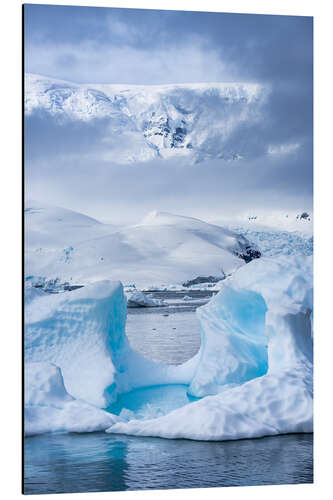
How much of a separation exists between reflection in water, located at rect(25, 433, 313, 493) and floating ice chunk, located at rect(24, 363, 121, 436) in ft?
0.46

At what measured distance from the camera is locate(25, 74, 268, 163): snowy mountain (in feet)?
21.8

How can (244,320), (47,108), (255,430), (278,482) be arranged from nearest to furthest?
1. (278,482)
2. (255,430)
3. (47,108)
4. (244,320)

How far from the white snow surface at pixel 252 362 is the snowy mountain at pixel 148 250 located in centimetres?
28

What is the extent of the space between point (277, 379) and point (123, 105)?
2.61 metres

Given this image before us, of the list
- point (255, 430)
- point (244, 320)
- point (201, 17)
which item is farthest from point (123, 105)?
point (255, 430)

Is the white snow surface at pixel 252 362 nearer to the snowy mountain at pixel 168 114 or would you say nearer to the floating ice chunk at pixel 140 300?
the floating ice chunk at pixel 140 300

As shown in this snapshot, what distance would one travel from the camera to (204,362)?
24.5ft

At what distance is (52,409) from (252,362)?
209 centimetres

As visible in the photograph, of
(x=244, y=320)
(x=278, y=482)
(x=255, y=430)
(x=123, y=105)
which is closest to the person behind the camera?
(x=278, y=482)

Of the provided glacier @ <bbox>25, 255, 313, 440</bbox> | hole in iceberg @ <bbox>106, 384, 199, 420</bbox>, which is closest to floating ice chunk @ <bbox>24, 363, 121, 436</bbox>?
glacier @ <bbox>25, 255, 313, 440</bbox>

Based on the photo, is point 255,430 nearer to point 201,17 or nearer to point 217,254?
point 217,254

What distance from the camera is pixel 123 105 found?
6770 millimetres

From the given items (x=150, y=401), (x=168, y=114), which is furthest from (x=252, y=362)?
(x=168, y=114)

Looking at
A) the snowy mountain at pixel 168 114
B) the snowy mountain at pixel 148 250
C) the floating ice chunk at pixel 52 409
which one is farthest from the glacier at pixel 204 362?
the snowy mountain at pixel 168 114
